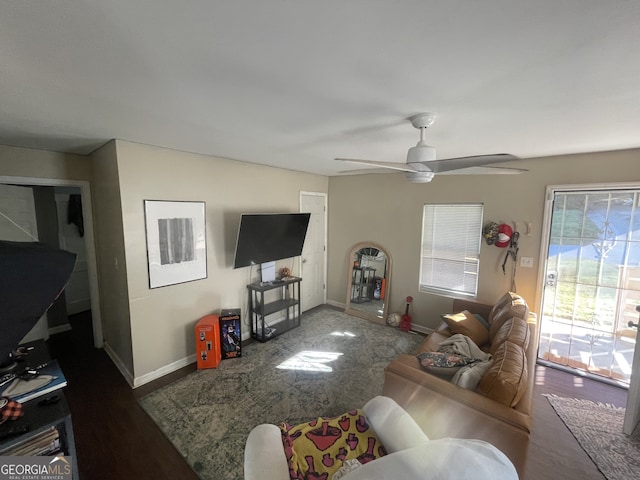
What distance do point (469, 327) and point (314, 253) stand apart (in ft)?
8.87

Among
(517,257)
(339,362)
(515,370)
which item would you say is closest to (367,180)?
(517,257)

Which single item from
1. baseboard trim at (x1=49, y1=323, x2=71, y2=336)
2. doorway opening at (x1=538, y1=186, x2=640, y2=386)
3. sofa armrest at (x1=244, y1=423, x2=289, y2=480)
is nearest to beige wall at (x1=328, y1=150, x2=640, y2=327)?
doorway opening at (x1=538, y1=186, x2=640, y2=386)

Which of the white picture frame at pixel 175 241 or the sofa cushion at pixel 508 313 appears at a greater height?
the white picture frame at pixel 175 241

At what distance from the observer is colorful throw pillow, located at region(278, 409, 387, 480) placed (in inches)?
54.3

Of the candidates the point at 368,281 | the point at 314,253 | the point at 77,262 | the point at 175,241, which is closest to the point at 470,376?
the point at 368,281

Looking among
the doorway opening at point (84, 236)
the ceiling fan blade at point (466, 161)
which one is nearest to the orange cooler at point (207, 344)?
the doorway opening at point (84, 236)

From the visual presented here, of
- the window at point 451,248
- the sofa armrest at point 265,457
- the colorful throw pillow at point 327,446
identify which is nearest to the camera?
the sofa armrest at point 265,457

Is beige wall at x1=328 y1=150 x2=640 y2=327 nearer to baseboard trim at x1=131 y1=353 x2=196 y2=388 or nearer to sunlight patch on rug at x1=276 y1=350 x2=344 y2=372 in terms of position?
sunlight patch on rug at x1=276 y1=350 x2=344 y2=372

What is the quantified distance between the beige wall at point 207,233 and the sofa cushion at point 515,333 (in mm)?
2969

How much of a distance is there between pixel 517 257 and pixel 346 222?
2534mm

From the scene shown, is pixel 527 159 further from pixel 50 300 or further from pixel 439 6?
pixel 50 300

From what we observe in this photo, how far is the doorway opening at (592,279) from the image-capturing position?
275 centimetres

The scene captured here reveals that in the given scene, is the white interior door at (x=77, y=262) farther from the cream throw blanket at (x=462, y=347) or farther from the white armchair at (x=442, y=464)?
the cream throw blanket at (x=462, y=347)

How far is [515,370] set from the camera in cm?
173
